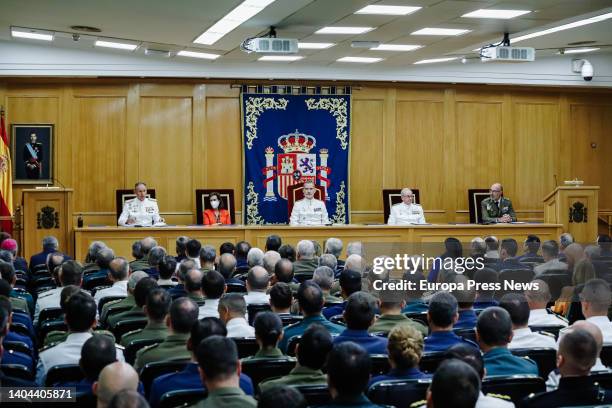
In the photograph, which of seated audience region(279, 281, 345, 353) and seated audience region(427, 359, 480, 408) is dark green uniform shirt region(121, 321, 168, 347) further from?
seated audience region(427, 359, 480, 408)

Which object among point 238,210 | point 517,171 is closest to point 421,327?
point 238,210

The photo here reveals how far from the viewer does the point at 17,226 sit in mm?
13086

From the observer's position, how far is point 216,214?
523 inches

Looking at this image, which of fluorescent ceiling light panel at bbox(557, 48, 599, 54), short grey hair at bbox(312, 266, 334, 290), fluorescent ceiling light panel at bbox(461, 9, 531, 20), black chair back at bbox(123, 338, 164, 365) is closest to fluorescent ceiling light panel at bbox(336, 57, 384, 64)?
fluorescent ceiling light panel at bbox(557, 48, 599, 54)

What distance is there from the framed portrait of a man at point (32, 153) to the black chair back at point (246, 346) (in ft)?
32.3

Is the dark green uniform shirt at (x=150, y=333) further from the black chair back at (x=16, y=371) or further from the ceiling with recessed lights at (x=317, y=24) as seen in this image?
the ceiling with recessed lights at (x=317, y=24)

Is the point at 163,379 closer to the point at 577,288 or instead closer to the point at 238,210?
the point at 577,288

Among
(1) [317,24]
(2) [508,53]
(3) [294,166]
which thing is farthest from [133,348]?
(3) [294,166]

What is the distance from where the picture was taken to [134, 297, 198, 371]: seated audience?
4.25 m

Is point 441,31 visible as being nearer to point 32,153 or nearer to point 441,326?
point 32,153

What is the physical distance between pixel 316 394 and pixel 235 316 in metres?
1.45

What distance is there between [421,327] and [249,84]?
9.59 meters

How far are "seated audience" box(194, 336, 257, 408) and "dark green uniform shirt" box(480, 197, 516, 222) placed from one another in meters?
10.7

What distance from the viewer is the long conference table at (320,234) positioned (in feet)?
38.1
